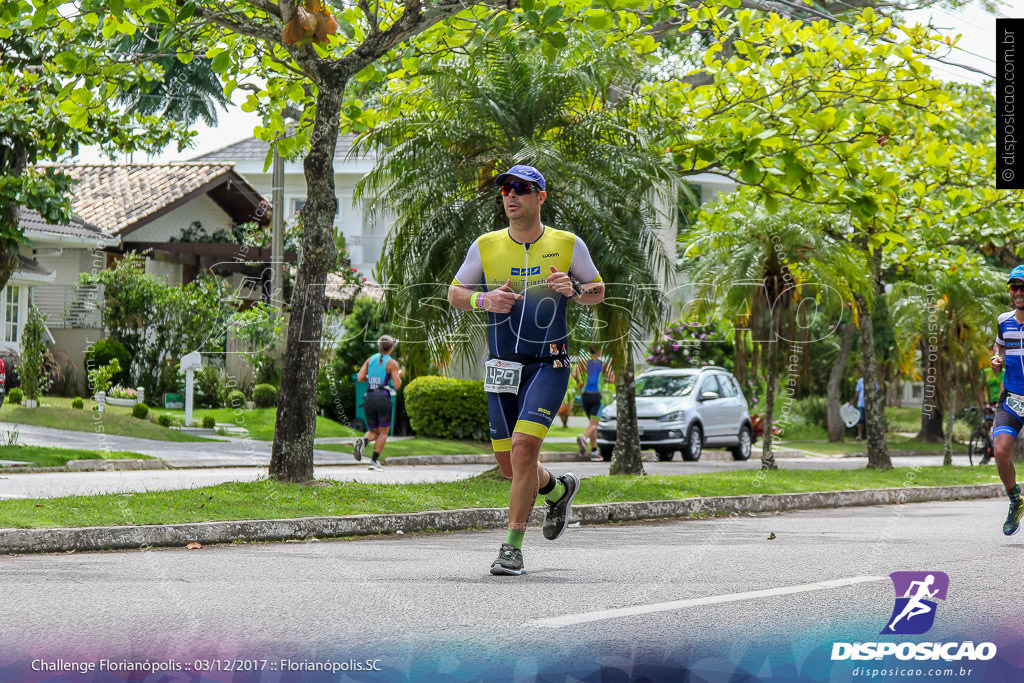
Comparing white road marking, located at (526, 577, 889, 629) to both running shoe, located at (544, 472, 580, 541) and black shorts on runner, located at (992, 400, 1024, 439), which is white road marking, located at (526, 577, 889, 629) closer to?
running shoe, located at (544, 472, 580, 541)

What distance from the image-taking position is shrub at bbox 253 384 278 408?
25.7m

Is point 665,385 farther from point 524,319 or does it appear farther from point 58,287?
point 524,319

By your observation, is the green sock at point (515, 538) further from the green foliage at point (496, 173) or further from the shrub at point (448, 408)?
the shrub at point (448, 408)

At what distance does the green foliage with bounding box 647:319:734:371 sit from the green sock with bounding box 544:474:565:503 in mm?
22586

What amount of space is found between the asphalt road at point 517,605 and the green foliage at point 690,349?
2096 cm

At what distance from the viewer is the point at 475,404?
2511 centimetres

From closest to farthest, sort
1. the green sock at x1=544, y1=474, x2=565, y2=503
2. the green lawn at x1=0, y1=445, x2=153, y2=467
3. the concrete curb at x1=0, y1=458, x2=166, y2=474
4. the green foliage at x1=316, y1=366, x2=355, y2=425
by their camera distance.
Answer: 1. the green sock at x1=544, y1=474, x2=565, y2=503
2. the concrete curb at x1=0, y1=458, x2=166, y2=474
3. the green lawn at x1=0, y1=445, x2=153, y2=467
4. the green foliage at x1=316, y1=366, x2=355, y2=425

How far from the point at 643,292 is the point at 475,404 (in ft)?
38.2

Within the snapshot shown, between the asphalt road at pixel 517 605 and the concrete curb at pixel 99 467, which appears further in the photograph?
the concrete curb at pixel 99 467

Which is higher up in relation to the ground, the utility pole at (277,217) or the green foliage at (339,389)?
the utility pole at (277,217)

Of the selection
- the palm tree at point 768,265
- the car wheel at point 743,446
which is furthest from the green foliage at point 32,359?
the car wheel at point 743,446

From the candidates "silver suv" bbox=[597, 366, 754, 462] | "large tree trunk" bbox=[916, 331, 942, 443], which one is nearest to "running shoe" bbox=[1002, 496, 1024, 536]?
"large tree trunk" bbox=[916, 331, 942, 443]

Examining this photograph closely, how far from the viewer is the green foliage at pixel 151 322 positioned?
26734mm

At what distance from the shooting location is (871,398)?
19172 millimetres
